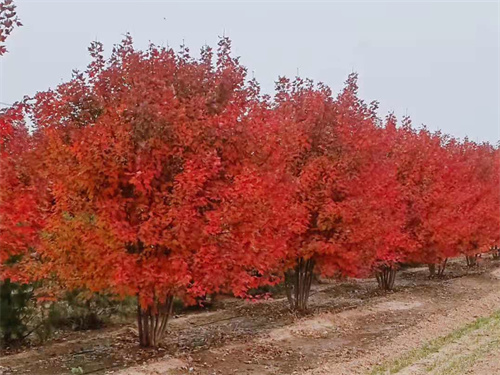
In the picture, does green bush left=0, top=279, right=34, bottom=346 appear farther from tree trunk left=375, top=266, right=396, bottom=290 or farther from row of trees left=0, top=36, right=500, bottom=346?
tree trunk left=375, top=266, right=396, bottom=290

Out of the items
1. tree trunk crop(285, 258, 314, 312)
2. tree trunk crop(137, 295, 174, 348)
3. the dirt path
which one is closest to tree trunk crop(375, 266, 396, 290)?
the dirt path

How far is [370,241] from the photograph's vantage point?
13375mm

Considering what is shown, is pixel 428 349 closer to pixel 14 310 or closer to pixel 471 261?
pixel 14 310

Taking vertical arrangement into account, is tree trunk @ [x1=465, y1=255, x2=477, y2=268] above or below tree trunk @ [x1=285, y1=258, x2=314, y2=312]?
below

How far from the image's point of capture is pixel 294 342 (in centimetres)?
1157

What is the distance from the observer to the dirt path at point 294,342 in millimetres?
9438

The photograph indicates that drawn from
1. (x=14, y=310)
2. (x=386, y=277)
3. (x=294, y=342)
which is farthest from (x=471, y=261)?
(x=14, y=310)

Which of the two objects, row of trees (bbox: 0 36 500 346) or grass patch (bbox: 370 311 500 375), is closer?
row of trees (bbox: 0 36 500 346)

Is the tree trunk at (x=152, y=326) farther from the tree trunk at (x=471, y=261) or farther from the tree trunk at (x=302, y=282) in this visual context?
the tree trunk at (x=471, y=261)

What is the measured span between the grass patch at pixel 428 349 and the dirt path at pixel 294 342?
0.09 m

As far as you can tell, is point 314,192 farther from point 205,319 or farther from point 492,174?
point 492,174

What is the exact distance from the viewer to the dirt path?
9.44 metres

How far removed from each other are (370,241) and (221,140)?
236 inches

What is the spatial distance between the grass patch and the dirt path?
9cm
